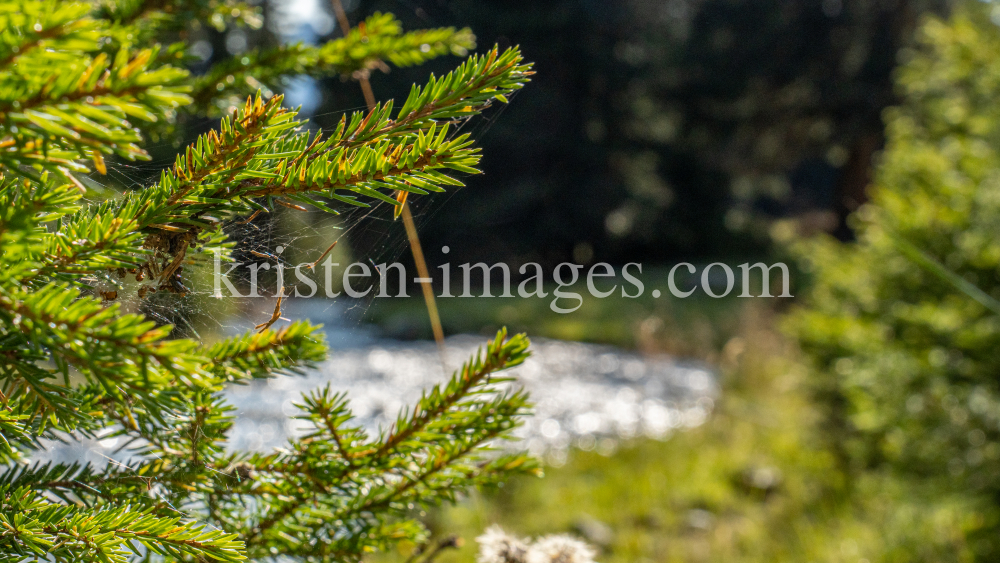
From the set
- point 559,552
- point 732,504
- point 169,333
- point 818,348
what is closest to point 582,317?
point 818,348

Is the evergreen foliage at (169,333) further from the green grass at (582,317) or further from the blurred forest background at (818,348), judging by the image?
the green grass at (582,317)

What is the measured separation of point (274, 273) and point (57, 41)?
359 mm

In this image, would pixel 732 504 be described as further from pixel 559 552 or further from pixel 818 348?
pixel 559 552

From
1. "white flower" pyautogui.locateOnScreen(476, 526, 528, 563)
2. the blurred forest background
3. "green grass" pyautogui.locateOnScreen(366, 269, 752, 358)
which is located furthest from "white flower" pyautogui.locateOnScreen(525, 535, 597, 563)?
"green grass" pyautogui.locateOnScreen(366, 269, 752, 358)

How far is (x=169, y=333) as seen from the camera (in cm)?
42

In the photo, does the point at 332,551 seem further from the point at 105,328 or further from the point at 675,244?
the point at 675,244

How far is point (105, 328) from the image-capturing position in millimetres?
324

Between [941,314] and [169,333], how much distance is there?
252 centimetres

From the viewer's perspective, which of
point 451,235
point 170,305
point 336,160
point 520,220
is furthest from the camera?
point 520,220

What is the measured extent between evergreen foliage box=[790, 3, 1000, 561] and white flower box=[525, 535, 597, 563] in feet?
4.41

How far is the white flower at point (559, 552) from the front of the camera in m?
0.65

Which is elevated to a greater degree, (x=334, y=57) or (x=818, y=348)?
(x=818, y=348)

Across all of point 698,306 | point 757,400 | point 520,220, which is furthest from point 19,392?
point 520,220

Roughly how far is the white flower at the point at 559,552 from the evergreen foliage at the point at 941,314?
135 cm
